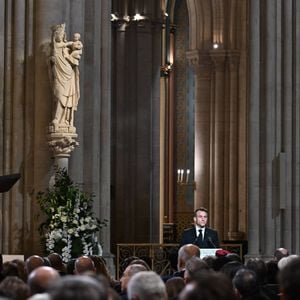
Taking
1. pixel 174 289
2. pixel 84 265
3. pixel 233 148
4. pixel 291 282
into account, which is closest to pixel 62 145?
pixel 84 265

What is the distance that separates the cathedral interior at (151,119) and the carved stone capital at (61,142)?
0.07m

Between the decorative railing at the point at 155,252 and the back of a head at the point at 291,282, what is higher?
the back of a head at the point at 291,282

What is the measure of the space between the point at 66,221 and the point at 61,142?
130 centimetres

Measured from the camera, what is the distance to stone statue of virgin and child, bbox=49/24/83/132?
1761cm

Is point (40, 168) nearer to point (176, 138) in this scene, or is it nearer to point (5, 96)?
point (5, 96)

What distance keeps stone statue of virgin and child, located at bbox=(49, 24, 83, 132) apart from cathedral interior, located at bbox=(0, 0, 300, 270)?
37 centimetres

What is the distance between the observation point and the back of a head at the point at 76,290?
445 centimetres

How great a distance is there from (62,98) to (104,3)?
4306mm

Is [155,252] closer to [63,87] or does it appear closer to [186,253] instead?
[63,87]

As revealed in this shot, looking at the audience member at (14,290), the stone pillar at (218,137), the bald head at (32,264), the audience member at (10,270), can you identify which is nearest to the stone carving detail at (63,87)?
the bald head at (32,264)

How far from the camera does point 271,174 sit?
22.7 m

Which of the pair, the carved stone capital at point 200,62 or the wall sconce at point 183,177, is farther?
the wall sconce at point 183,177

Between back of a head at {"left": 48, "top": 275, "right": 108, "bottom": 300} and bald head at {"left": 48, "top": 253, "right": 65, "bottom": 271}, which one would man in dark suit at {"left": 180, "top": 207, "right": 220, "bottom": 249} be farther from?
back of a head at {"left": 48, "top": 275, "right": 108, "bottom": 300}

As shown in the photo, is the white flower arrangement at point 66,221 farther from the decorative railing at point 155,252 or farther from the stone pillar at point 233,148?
the stone pillar at point 233,148
